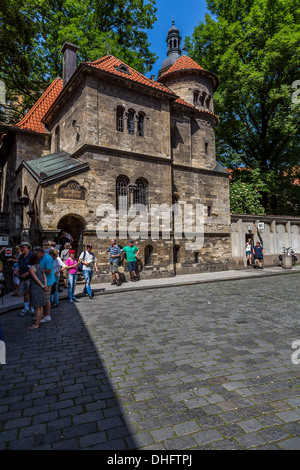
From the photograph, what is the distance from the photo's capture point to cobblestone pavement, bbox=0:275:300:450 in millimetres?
2471

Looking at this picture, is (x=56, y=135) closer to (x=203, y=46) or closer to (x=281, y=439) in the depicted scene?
(x=203, y=46)

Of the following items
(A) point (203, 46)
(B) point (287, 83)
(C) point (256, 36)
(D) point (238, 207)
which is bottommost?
(D) point (238, 207)

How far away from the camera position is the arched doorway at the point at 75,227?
13.4 meters

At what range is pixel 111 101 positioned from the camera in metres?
14.4

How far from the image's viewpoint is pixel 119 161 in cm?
1436

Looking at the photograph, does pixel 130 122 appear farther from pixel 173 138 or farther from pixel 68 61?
pixel 68 61

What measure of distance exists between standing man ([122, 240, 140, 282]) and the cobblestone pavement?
21.1 ft

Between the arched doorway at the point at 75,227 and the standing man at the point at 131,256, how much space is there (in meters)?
2.28

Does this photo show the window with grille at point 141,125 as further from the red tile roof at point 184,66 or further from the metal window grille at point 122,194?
the red tile roof at point 184,66

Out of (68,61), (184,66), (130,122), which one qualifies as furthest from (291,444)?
(184,66)

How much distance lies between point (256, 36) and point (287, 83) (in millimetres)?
4343

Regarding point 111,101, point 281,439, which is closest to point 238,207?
point 111,101

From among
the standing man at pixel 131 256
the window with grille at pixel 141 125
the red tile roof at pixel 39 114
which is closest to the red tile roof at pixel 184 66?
the window with grille at pixel 141 125
